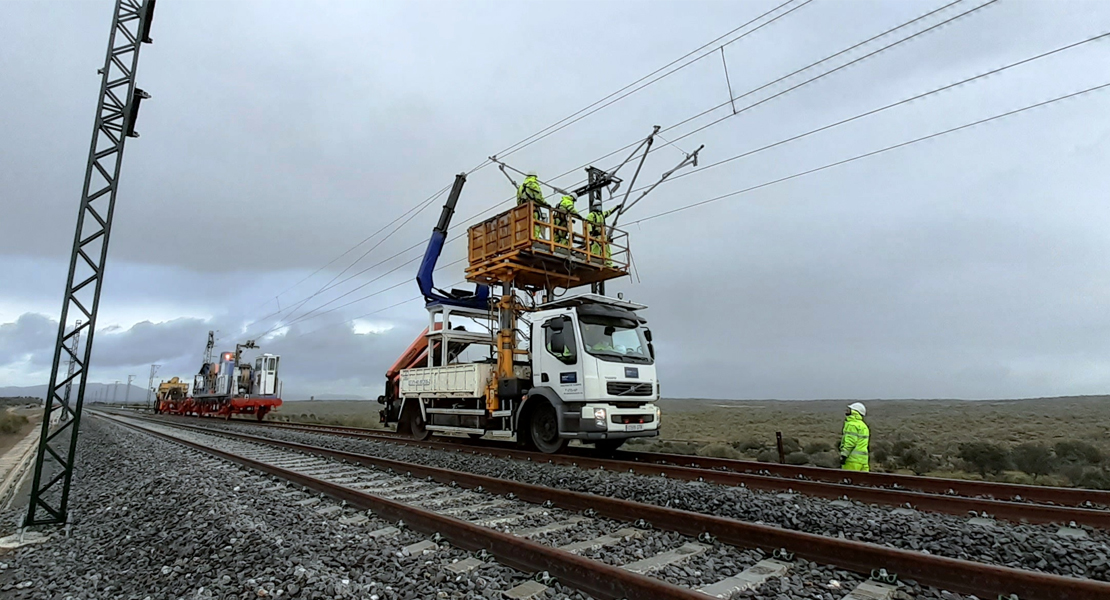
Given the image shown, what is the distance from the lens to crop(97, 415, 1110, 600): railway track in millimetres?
3428

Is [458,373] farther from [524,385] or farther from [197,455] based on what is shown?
[197,455]

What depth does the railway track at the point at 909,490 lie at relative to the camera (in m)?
5.51

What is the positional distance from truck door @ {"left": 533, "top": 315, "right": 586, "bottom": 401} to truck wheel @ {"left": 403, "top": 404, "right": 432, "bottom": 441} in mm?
5220

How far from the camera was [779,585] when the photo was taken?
380cm

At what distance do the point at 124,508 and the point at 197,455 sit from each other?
632cm

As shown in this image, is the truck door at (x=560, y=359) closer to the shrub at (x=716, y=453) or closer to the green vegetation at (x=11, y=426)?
the shrub at (x=716, y=453)

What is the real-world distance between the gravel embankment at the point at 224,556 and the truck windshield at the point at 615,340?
5259mm

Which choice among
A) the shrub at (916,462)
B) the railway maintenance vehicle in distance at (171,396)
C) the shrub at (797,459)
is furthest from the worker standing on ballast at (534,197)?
the railway maintenance vehicle in distance at (171,396)

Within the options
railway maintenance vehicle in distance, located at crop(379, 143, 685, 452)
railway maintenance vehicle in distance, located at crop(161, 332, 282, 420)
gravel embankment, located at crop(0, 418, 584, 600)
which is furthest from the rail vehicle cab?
gravel embankment, located at crop(0, 418, 584, 600)

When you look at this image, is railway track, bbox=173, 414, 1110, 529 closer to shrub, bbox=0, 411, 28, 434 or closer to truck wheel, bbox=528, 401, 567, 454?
truck wheel, bbox=528, 401, 567, 454

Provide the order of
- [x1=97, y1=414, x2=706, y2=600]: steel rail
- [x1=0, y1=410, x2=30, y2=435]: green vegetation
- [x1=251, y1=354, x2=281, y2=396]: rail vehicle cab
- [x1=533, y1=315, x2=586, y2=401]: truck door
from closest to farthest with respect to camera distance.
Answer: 1. [x1=97, y1=414, x2=706, y2=600]: steel rail
2. [x1=533, y1=315, x2=586, y2=401]: truck door
3. [x1=0, y1=410, x2=30, y2=435]: green vegetation
4. [x1=251, y1=354, x2=281, y2=396]: rail vehicle cab

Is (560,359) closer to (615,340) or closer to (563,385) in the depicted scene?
(563,385)

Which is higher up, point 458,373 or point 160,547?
point 458,373

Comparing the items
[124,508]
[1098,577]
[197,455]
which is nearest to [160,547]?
[124,508]
